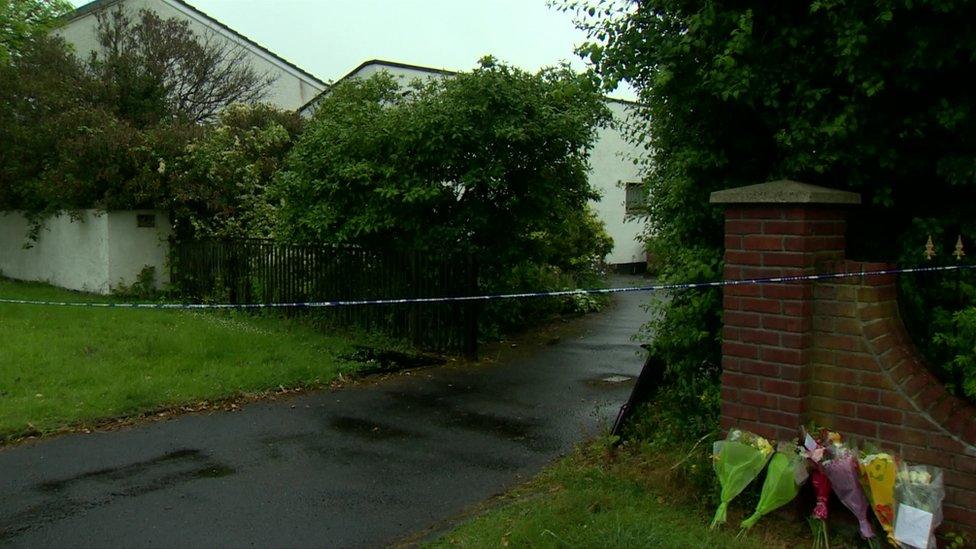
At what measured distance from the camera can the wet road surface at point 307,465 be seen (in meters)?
5.03

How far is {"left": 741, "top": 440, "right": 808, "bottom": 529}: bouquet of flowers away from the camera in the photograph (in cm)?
432

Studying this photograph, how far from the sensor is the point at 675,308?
5562mm

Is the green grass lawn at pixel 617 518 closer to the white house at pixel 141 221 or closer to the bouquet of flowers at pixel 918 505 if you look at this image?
the bouquet of flowers at pixel 918 505

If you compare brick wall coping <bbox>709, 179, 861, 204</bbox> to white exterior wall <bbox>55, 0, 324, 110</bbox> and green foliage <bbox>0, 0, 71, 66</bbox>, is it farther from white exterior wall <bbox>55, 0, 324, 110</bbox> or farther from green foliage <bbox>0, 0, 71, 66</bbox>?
white exterior wall <bbox>55, 0, 324, 110</bbox>

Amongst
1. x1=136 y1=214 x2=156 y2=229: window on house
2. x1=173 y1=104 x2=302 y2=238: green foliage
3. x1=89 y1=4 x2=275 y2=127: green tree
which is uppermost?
x1=89 y1=4 x2=275 y2=127: green tree

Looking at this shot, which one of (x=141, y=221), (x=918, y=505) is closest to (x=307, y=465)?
(x=918, y=505)

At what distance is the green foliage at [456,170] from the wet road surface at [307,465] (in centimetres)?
243

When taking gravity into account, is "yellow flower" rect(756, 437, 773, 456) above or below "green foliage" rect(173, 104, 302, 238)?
below

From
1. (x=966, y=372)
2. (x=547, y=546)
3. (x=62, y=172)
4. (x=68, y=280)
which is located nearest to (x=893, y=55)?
(x=966, y=372)

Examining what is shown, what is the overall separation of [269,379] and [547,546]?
4.89m

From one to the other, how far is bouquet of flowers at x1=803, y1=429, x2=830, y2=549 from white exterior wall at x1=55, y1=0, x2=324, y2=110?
19319 millimetres

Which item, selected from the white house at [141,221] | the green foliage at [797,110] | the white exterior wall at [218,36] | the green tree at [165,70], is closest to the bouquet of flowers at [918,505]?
the green foliage at [797,110]

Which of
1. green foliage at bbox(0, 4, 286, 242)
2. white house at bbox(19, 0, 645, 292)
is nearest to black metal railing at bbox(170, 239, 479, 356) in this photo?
green foliage at bbox(0, 4, 286, 242)

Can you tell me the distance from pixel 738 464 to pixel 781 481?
0.24 m
